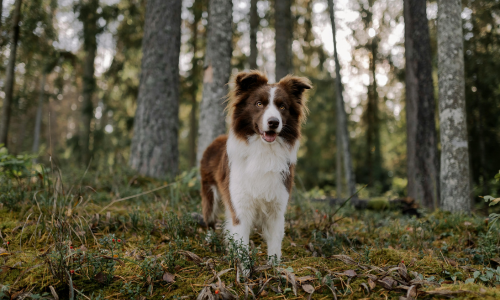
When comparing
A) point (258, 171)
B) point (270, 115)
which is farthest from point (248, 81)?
point (258, 171)

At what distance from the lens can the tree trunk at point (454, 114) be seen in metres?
4.71

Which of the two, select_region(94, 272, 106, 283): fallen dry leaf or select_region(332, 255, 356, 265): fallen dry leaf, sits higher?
select_region(94, 272, 106, 283): fallen dry leaf

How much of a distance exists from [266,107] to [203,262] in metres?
1.67

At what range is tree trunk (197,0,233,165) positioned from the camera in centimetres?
652

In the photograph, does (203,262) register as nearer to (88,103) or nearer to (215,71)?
(215,71)

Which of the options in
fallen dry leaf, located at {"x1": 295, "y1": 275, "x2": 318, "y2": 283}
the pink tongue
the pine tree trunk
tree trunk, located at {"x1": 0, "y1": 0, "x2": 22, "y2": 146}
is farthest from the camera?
the pine tree trunk

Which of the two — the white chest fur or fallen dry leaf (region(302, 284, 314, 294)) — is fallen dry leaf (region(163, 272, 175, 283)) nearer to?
the white chest fur

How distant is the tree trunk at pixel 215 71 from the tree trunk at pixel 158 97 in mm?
1178

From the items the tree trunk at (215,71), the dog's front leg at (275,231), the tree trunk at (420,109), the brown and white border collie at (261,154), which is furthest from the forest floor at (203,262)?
the tree trunk at (420,109)

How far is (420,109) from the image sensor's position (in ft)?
23.4

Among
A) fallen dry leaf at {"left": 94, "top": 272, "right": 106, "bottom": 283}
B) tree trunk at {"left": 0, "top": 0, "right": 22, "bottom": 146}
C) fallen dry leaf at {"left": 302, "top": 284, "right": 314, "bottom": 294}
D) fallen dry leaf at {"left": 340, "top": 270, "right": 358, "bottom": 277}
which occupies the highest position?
tree trunk at {"left": 0, "top": 0, "right": 22, "bottom": 146}

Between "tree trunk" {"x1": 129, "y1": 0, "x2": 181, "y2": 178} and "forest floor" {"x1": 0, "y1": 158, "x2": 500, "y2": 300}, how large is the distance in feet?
9.84

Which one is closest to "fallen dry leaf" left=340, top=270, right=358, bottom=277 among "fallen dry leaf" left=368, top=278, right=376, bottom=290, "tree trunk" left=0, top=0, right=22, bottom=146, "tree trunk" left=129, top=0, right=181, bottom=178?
"fallen dry leaf" left=368, top=278, right=376, bottom=290

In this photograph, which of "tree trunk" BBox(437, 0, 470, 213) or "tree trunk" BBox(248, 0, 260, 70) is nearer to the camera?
"tree trunk" BBox(437, 0, 470, 213)
